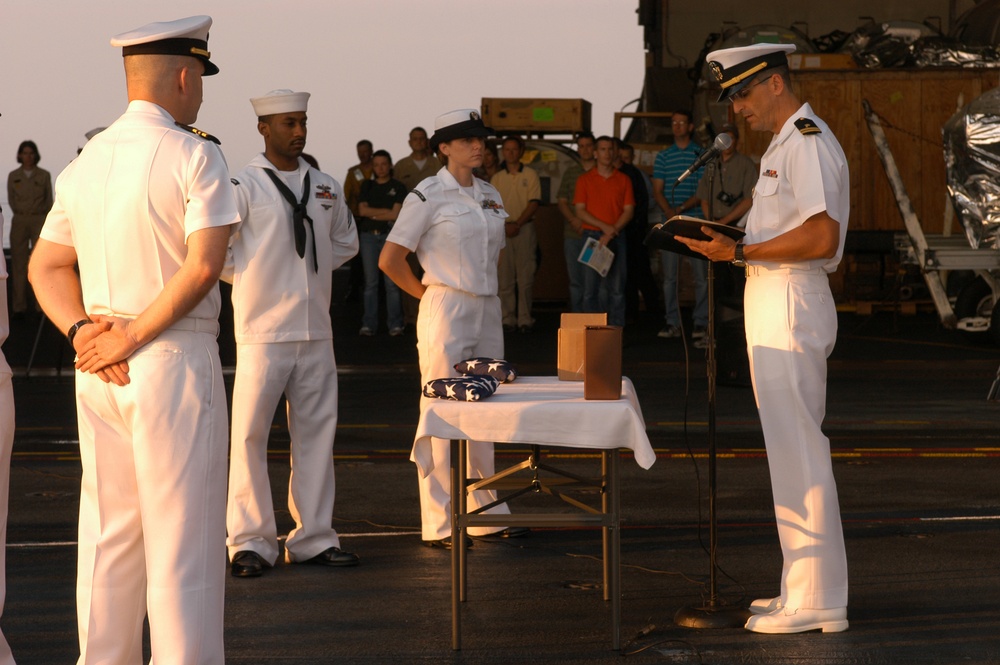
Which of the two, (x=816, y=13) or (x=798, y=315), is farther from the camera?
(x=816, y=13)

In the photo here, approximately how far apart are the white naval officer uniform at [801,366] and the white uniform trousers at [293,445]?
217 cm

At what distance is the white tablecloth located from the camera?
204 inches

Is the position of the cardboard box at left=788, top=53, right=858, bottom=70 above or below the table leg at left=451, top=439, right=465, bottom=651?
above

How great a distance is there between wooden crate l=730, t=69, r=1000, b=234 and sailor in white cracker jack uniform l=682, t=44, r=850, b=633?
12875 mm

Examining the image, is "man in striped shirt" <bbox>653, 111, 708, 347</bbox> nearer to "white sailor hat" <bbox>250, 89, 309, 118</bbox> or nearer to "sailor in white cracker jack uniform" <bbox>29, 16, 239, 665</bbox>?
"white sailor hat" <bbox>250, 89, 309, 118</bbox>

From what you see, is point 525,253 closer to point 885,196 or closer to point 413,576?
point 885,196

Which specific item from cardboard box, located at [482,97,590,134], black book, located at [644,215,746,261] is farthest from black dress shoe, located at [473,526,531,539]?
cardboard box, located at [482,97,590,134]

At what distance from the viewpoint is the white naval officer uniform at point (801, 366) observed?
5.33 metres

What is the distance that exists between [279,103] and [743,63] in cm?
219

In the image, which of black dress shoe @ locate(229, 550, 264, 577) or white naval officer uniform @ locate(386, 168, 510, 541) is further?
white naval officer uniform @ locate(386, 168, 510, 541)

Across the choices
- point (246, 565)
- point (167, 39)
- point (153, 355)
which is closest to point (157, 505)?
point (153, 355)

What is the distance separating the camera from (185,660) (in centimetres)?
396

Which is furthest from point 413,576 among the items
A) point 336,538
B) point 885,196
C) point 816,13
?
point 816,13

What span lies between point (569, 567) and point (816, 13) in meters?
19.9
